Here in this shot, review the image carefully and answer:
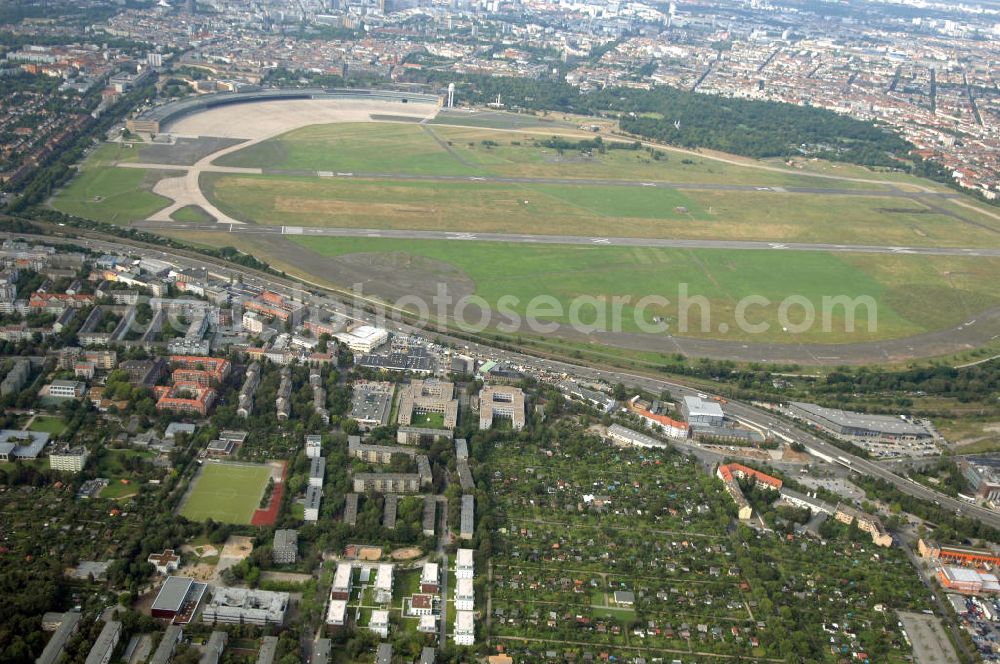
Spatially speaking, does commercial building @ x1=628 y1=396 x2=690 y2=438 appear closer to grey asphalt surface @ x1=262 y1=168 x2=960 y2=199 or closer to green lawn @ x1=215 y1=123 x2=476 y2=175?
grey asphalt surface @ x1=262 y1=168 x2=960 y2=199

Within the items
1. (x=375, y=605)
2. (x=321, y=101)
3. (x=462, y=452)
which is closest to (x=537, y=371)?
(x=462, y=452)

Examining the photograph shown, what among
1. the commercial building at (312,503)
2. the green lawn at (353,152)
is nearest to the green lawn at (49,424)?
the commercial building at (312,503)

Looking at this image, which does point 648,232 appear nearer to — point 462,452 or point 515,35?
point 462,452

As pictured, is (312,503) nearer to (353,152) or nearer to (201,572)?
(201,572)

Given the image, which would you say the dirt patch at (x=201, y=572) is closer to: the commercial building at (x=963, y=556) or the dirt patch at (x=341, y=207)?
the commercial building at (x=963, y=556)

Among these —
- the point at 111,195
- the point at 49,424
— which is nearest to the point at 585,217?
the point at 111,195
